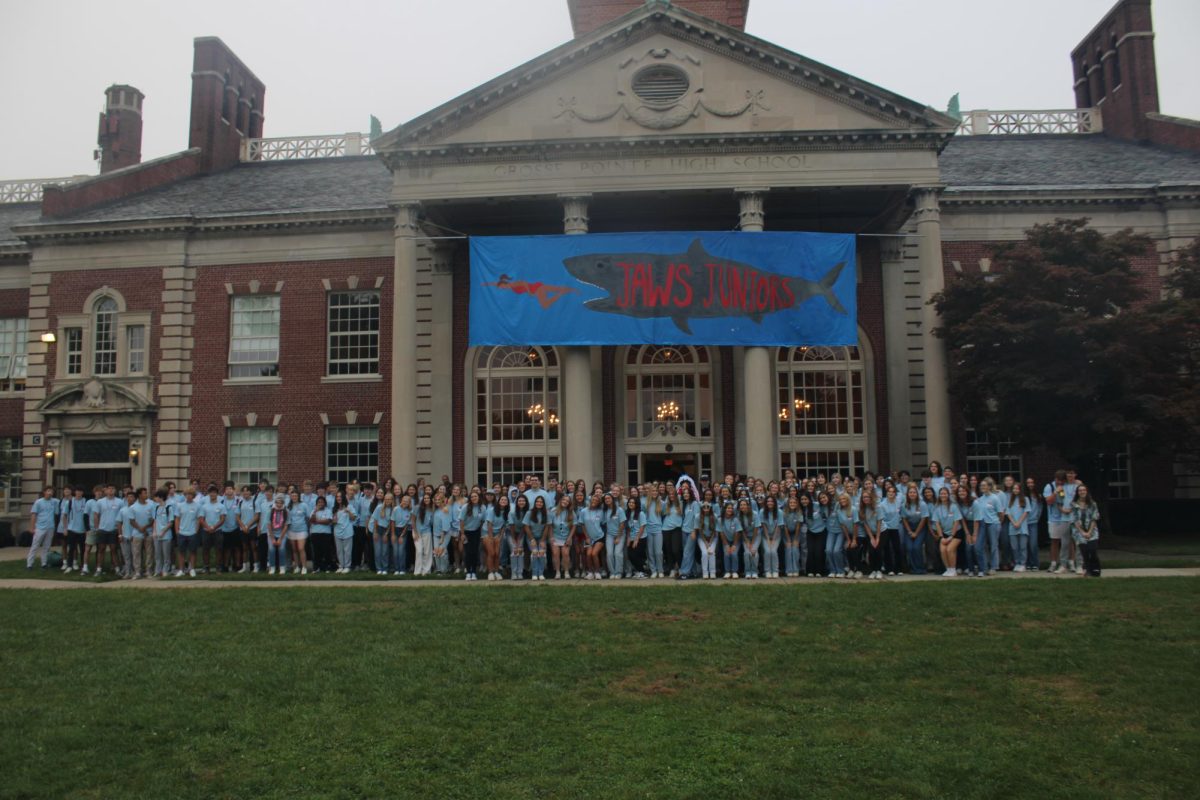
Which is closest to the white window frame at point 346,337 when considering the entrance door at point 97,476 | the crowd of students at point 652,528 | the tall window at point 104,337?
the tall window at point 104,337

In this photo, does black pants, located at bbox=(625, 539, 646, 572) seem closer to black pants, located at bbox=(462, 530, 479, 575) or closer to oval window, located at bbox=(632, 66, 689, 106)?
black pants, located at bbox=(462, 530, 479, 575)

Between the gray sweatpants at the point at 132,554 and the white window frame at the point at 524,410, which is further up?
the white window frame at the point at 524,410

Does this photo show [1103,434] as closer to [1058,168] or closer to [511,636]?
[1058,168]

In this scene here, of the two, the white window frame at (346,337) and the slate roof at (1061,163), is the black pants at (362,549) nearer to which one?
the white window frame at (346,337)

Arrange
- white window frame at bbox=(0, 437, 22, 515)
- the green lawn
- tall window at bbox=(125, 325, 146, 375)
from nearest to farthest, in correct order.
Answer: the green lawn → tall window at bbox=(125, 325, 146, 375) → white window frame at bbox=(0, 437, 22, 515)

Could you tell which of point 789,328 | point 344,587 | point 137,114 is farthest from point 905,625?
point 137,114

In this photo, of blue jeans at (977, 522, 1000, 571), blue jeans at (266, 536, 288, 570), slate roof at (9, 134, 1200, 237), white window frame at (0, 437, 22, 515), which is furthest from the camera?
white window frame at (0, 437, 22, 515)

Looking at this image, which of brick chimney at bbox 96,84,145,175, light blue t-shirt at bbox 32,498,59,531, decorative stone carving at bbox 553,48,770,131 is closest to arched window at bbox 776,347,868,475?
decorative stone carving at bbox 553,48,770,131

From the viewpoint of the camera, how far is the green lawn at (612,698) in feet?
22.7

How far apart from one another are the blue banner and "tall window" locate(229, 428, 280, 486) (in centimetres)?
957

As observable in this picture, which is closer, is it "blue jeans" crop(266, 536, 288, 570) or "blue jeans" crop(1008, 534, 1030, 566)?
"blue jeans" crop(1008, 534, 1030, 566)

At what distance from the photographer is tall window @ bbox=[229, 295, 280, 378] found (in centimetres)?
2970

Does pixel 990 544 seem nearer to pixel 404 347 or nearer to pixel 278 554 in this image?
pixel 278 554

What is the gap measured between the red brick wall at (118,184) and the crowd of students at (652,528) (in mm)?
17284
